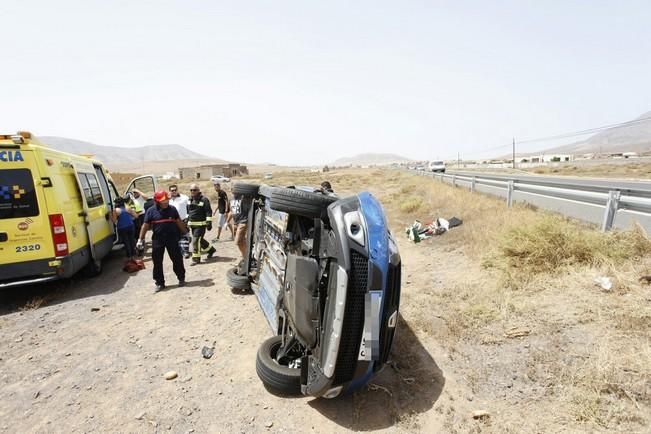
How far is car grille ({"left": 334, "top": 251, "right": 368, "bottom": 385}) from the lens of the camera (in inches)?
92.9

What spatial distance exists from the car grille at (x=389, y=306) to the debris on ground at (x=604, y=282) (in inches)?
105

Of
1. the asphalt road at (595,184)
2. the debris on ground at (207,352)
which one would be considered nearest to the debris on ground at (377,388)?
the debris on ground at (207,352)

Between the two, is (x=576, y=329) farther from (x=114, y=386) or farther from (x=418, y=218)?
(x=418, y=218)

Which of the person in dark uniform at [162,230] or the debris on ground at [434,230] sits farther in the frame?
the debris on ground at [434,230]

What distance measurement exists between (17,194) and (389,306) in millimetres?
5877

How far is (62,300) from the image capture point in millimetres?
5445

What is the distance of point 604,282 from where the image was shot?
12.0ft

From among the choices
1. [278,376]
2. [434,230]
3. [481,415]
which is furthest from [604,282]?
[434,230]

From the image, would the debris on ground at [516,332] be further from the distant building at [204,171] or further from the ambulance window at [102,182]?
the distant building at [204,171]

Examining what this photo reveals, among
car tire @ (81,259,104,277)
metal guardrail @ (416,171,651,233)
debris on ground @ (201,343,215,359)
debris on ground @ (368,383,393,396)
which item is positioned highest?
metal guardrail @ (416,171,651,233)

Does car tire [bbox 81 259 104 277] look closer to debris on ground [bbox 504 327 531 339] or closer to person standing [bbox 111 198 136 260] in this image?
person standing [bbox 111 198 136 260]

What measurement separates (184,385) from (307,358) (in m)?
1.46

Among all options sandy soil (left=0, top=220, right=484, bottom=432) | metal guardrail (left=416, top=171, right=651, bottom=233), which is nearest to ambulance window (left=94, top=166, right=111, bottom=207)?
sandy soil (left=0, top=220, right=484, bottom=432)

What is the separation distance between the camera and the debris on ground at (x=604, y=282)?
358 centimetres
